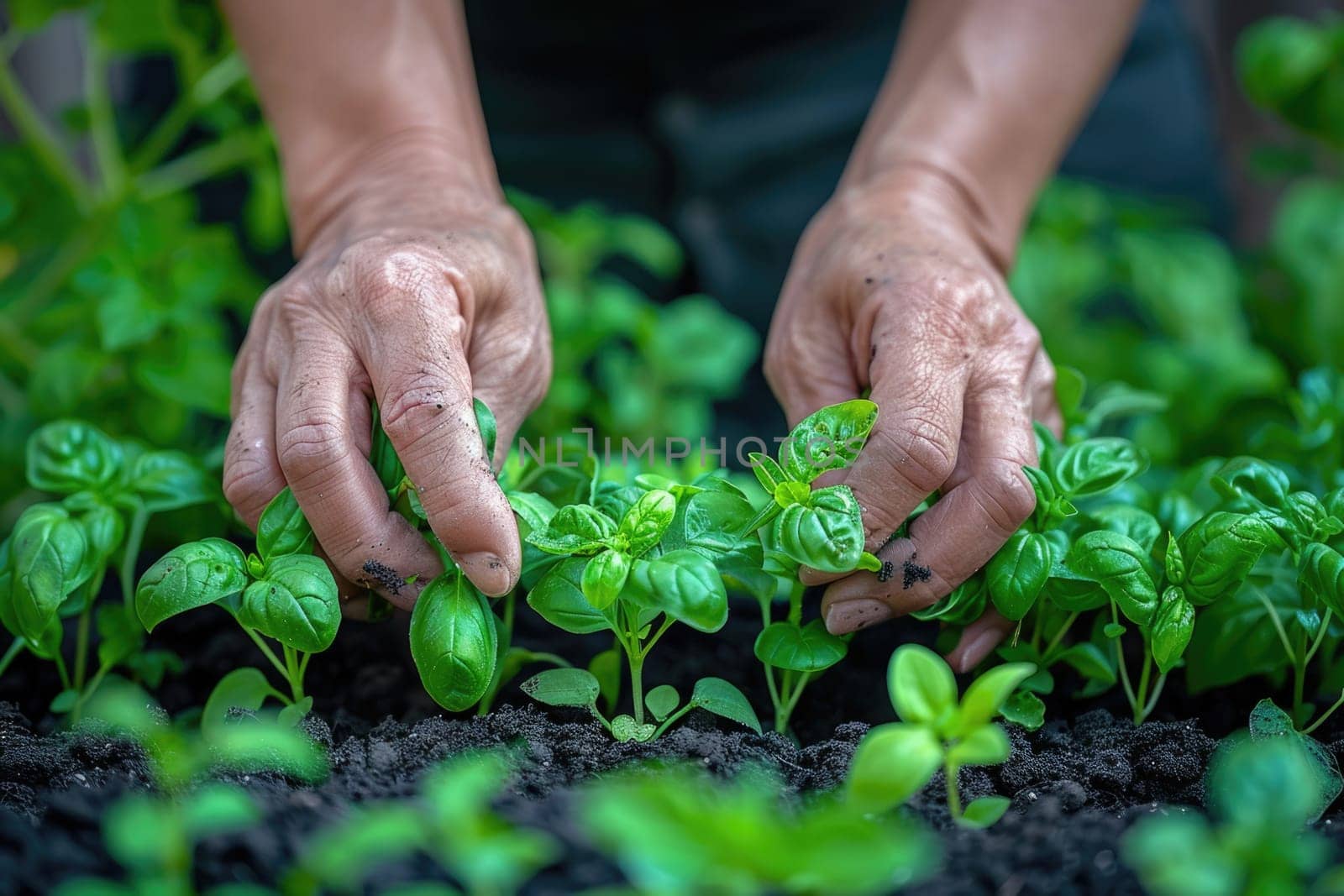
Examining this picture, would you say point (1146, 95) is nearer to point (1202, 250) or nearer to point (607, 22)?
point (1202, 250)

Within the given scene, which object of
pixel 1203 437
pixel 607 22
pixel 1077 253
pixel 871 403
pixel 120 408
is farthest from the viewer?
pixel 607 22

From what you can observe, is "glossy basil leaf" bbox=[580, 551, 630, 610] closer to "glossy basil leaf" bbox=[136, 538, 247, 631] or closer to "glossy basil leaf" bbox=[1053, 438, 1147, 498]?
"glossy basil leaf" bbox=[136, 538, 247, 631]

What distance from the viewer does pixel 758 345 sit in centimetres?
250

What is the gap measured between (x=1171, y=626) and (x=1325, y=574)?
0.14 metres

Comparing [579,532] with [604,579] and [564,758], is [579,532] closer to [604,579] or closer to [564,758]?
[604,579]

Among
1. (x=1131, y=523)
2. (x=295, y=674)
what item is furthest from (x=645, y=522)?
(x=1131, y=523)

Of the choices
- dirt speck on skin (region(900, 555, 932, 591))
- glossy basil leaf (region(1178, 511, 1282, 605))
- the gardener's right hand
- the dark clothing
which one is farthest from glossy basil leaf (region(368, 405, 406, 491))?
the dark clothing

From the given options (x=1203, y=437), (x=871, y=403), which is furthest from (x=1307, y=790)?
(x=1203, y=437)

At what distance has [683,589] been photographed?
3.03 ft

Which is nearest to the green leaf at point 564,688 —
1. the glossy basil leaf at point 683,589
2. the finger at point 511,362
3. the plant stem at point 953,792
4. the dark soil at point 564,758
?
the dark soil at point 564,758

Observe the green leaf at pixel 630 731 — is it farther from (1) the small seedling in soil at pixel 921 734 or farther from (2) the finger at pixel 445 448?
(1) the small seedling in soil at pixel 921 734

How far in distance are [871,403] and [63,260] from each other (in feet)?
4.68

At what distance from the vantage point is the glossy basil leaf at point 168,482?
1162mm

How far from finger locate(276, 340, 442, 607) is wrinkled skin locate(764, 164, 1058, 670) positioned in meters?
0.39
